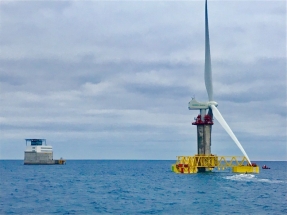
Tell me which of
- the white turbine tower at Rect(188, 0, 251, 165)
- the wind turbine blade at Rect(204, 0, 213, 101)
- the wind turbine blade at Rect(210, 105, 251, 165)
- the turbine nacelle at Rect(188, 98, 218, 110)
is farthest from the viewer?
the turbine nacelle at Rect(188, 98, 218, 110)

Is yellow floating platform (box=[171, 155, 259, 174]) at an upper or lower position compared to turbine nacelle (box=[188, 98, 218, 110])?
lower

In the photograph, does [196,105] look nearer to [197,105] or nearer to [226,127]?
[197,105]

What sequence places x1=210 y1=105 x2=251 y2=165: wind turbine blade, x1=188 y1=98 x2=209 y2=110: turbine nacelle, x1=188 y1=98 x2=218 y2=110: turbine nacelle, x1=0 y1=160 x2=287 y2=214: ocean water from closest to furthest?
x1=0 y1=160 x2=287 y2=214: ocean water < x1=210 y1=105 x2=251 y2=165: wind turbine blade < x1=188 y1=98 x2=218 y2=110: turbine nacelle < x1=188 y1=98 x2=209 y2=110: turbine nacelle

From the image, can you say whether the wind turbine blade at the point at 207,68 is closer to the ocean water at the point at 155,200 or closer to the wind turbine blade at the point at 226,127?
the wind turbine blade at the point at 226,127

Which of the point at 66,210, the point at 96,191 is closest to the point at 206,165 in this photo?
the point at 96,191

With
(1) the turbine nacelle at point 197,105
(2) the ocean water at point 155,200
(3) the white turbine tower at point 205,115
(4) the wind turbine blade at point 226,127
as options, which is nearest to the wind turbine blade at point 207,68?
(3) the white turbine tower at point 205,115

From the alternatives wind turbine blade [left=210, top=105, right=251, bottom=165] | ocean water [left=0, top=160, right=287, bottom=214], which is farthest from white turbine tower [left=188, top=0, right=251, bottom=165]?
ocean water [left=0, top=160, right=287, bottom=214]

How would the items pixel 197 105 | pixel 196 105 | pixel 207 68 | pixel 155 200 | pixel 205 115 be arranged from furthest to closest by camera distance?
1. pixel 196 105
2. pixel 197 105
3. pixel 207 68
4. pixel 205 115
5. pixel 155 200

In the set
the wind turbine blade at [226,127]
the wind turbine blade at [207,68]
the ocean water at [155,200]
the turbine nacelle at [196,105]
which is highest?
the wind turbine blade at [207,68]

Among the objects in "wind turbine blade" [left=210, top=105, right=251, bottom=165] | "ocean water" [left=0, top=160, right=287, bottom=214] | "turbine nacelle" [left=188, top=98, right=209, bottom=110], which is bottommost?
"ocean water" [left=0, top=160, right=287, bottom=214]

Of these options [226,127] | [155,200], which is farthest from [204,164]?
[155,200]

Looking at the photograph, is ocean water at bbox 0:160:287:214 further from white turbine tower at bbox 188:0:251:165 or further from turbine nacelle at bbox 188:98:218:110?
turbine nacelle at bbox 188:98:218:110

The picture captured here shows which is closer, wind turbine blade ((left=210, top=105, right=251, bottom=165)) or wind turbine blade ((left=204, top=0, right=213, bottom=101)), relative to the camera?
wind turbine blade ((left=210, top=105, right=251, bottom=165))

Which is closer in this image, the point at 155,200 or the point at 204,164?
the point at 155,200
